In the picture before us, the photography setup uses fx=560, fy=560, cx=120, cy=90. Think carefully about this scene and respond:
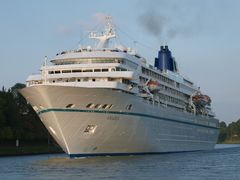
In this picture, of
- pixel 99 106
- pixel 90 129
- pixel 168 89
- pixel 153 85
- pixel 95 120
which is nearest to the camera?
pixel 95 120

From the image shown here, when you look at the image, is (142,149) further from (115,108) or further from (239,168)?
(239,168)

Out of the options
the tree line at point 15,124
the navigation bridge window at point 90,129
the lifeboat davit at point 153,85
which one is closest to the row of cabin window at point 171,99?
the lifeboat davit at point 153,85

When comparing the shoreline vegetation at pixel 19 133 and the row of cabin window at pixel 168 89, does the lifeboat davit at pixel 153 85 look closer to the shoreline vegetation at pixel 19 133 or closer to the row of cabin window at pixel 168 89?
the row of cabin window at pixel 168 89

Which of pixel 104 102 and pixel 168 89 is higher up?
pixel 168 89

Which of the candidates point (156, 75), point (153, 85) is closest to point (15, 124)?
point (156, 75)

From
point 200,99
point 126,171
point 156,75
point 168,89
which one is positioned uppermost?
point 156,75

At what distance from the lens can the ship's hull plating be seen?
50.5 metres

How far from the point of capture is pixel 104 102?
5172 cm

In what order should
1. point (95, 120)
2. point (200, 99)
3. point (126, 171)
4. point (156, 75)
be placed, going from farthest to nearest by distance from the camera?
point (200, 99)
point (156, 75)
point (95, 120)
point (126, 171)

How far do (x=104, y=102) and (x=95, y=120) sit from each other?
188 cm

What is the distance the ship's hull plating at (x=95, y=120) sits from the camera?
50.5m

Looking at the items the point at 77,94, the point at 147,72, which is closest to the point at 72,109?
the point at 77,94

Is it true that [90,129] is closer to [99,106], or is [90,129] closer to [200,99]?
[99,106]

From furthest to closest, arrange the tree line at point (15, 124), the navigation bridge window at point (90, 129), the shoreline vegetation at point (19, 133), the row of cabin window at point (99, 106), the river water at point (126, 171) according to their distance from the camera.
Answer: the tree line at point (15, 124) → the shoreline vegetation at point (19, 133) → the navigation bridge window at point (90, 129) → the row of cabin window at point (99, 106) → the river water at point (126, 171)
